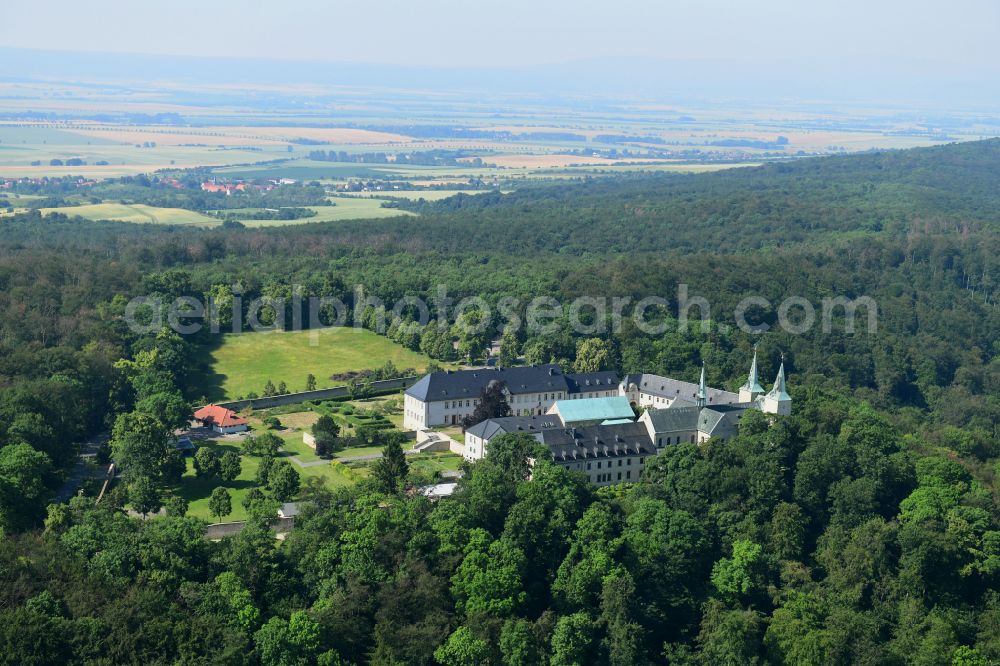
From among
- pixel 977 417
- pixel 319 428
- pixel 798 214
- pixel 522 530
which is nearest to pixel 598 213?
pixel 798 214

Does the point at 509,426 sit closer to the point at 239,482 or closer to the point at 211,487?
the point at 239,482

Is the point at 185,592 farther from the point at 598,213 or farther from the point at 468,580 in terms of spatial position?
the point at 598,213

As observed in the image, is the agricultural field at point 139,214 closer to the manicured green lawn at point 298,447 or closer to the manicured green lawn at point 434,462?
the manicured green lawn at point 298,447

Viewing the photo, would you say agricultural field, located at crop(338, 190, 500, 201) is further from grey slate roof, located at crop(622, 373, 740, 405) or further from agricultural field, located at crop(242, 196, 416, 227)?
grey slate roof, located at crop(622, 373, 740, 405)

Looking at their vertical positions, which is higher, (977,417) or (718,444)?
(718,444)

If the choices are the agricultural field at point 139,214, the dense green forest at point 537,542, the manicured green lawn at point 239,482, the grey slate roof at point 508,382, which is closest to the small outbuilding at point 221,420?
the dense green forest at point 537,542

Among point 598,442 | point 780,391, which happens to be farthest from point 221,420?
point 780,391

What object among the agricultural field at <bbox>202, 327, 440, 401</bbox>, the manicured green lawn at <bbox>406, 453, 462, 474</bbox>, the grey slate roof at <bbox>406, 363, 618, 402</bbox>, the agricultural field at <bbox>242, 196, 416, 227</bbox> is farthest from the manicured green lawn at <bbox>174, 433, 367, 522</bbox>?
the agricultural field at <bbox>242, 196, 416, 227</bbox>
